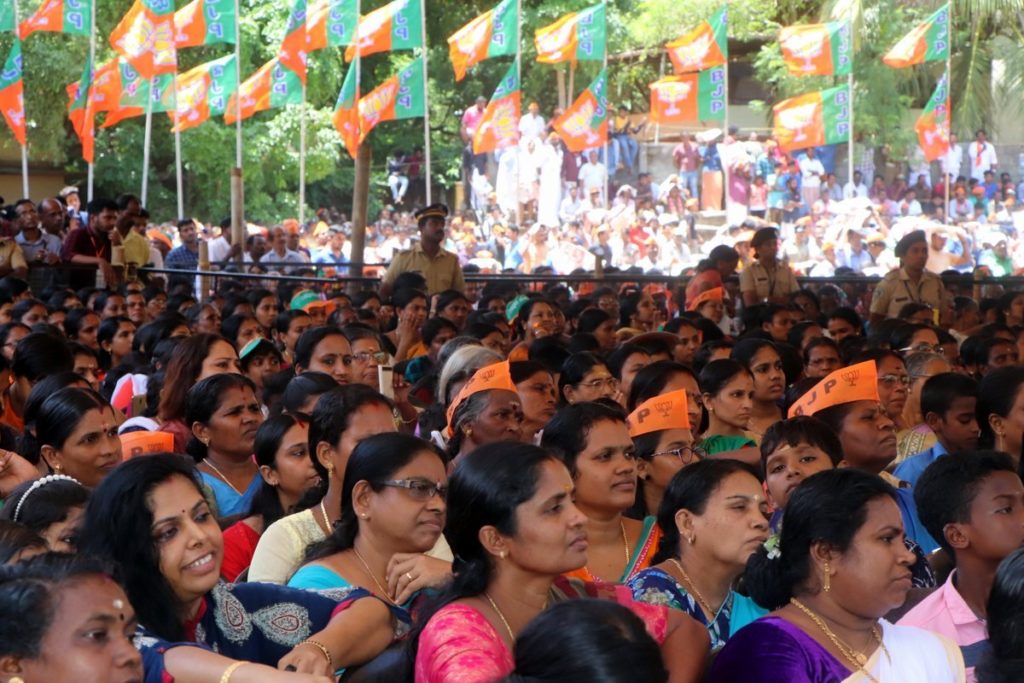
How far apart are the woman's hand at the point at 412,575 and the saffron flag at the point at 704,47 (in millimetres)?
15833

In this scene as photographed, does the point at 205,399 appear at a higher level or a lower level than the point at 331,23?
lower

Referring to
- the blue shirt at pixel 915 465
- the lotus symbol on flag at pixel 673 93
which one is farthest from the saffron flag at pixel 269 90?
the blue shirt at pixel 915 465

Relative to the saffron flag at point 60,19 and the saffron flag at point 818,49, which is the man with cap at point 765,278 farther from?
the saffron flag at point 60,19

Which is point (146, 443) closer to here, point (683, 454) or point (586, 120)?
point (683, 454)

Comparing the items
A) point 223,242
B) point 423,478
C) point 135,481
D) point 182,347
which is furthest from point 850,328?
point 223,242

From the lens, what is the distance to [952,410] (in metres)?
6.06

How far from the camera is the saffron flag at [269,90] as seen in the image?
765 inches

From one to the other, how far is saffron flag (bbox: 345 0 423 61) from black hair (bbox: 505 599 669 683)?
16.1 metres

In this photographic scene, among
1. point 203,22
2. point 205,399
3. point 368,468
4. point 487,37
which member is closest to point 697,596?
point 368,468

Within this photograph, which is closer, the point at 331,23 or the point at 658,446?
the point at 658,446

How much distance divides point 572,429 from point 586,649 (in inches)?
88.0

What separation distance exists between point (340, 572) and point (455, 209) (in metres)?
22.2

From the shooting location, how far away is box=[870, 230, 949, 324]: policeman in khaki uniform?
11156 mm

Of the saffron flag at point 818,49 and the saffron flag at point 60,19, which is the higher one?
the saffron flag at point 60,19
